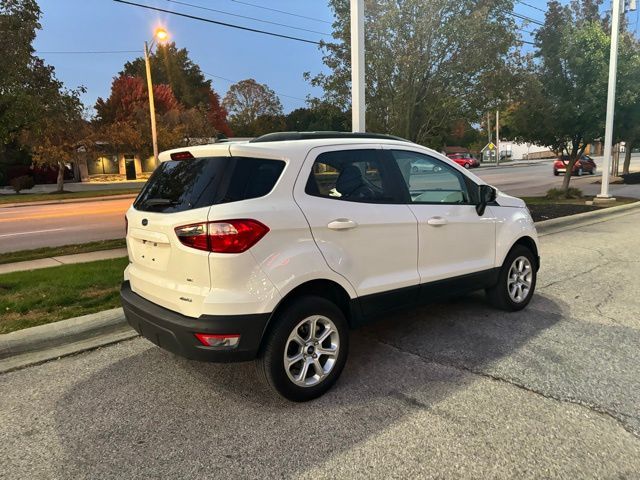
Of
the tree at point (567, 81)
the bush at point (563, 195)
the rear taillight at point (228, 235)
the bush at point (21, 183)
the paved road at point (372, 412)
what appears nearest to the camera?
the paved road at point (372, 412)

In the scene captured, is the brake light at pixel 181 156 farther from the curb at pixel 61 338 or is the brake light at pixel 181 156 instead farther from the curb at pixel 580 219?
the curb at pixel 580 219

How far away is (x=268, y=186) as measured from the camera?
10.7ft

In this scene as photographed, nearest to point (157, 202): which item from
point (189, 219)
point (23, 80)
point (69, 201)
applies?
point (189, 219)

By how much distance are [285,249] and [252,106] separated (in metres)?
60.9

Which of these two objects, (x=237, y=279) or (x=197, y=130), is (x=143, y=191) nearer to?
(x=237, y=279)

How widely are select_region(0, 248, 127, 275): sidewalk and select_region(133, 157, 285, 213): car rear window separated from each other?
16.8 ft

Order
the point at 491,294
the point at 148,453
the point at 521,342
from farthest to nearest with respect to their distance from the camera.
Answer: the point at 491,294, the point at 521,342, the point at 148,453

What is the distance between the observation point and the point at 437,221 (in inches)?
165

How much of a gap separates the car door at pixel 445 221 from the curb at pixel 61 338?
2864mm

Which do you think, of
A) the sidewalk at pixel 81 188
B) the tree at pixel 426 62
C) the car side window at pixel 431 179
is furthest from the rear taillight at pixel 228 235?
the sidewalk at pixel 81 188

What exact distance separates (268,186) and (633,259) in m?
6.88

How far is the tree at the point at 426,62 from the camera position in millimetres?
9391

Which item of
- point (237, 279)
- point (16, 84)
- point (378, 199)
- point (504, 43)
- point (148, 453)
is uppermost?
point (504, 43)

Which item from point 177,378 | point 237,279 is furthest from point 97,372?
point 237,279
